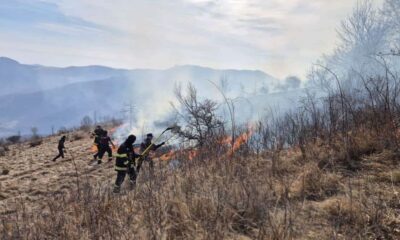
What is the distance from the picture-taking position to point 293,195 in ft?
11.5

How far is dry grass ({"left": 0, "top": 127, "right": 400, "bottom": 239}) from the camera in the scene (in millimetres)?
2707

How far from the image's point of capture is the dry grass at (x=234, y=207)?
271cm

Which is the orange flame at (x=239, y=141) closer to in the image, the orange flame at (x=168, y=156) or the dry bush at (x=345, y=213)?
the orange flame at (x=168, y=156)

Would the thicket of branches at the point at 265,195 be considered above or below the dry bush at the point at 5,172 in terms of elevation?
above

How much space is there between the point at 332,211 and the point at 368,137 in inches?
74.1

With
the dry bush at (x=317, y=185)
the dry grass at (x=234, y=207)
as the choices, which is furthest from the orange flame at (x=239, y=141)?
the dry bush at (x=317, y=185)

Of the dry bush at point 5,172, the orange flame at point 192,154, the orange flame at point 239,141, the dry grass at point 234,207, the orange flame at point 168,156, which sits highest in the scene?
the orange flame at point 239,141

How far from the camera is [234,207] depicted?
3.16 m

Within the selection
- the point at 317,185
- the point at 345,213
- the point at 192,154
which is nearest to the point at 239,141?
the point at 192,154

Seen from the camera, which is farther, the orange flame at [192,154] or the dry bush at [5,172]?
the dry bush at [5,172]

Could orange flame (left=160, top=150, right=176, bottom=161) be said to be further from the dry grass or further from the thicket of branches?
the dry grass

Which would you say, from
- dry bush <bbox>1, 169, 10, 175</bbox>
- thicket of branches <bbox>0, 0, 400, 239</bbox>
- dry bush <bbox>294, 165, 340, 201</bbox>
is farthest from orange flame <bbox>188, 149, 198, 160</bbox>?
dry bush <bbox>1, 169, 10, 175</bbox>

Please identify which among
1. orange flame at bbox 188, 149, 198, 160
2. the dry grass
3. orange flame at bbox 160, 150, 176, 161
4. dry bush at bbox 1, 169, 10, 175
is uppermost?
orange flame at bbox 188, 149, 198, 160

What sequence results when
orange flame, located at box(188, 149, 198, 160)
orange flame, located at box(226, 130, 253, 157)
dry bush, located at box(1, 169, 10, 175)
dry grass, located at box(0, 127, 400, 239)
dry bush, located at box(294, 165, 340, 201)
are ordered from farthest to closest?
dry bush, located at box(1, 169, 10, 175) < orange flame, located at box(188, 149, 198, 160) < orange flame, located at box(226, 130, 253, 157) < dry bush, located at box(294, 165, 340, 201) < dry grass, located at box(0, 127, 400, 239)
